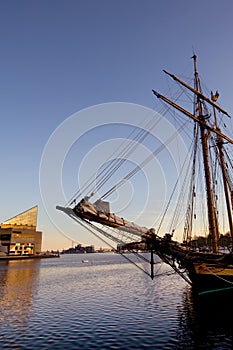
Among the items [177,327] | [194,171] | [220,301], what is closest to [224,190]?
[194,171]

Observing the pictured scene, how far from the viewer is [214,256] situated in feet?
93.1

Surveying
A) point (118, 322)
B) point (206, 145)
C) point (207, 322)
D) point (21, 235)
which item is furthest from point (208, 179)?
point (21, 235)

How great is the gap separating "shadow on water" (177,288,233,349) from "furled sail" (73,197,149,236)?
27.2 ft

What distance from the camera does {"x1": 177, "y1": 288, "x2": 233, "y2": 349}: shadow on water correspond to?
17625mm

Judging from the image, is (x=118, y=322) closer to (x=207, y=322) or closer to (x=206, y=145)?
(x=207, y=322)

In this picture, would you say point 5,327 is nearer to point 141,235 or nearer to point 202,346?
point 141,235

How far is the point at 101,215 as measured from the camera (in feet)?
73.9

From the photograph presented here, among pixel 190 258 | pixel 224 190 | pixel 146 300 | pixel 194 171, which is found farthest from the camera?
pixel 224 190

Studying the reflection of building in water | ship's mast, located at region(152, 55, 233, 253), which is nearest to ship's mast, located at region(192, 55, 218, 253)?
ship's mast, located at region(152, 55, 233, 253)

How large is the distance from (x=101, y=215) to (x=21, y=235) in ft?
474

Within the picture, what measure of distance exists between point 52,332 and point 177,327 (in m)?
9.37

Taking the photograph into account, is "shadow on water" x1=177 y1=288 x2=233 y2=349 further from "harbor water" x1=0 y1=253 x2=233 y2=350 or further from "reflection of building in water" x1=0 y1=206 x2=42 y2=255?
"reflection of building in water" x1=0 y1=206 x2=42 y2=255

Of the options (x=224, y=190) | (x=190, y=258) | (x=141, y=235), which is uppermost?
(x=224, y=190)

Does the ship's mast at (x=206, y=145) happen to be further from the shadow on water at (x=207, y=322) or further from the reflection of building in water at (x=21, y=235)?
the reflection of building in water at (x=21, y=235)
